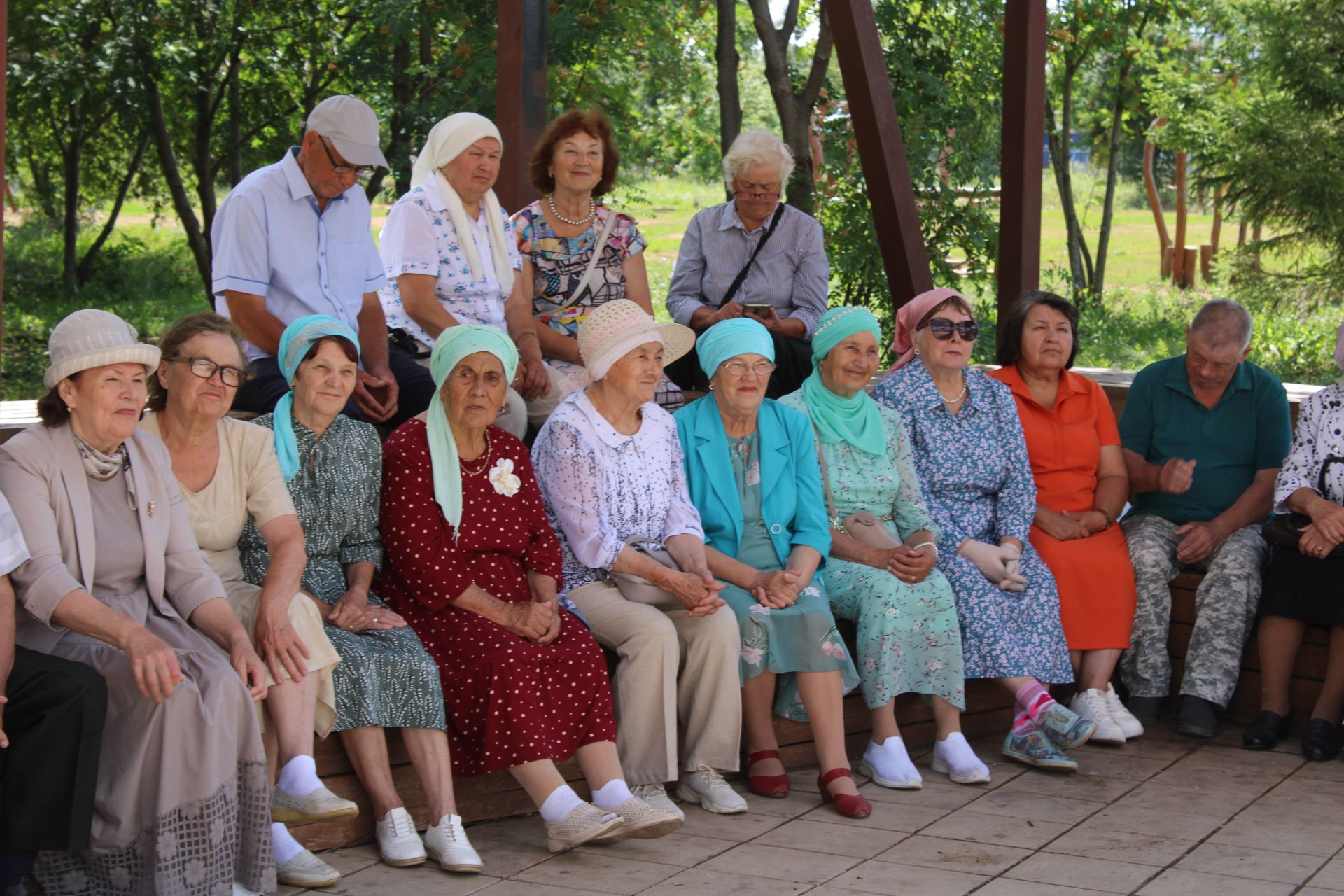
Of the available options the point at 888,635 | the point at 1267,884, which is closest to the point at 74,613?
the point at 888,635

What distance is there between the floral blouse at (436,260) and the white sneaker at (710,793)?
1645mm

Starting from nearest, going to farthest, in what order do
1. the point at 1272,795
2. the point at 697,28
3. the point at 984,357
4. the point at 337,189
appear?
the point at 1272,795, the point at 337,189, the point at 984,357, the point at 697,28

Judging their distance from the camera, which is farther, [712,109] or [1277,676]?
[712,109]

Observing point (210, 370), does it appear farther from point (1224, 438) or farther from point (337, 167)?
point (1224, 438)

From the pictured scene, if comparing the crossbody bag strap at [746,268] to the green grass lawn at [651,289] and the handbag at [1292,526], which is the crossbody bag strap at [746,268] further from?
the green grass lawn at [651,289]

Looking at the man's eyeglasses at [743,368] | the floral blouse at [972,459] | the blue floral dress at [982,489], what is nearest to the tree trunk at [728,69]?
the blue floral dress at [982,489]

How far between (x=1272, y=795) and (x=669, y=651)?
1668 mm

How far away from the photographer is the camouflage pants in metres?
4.64

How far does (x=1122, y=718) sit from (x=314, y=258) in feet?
9.18

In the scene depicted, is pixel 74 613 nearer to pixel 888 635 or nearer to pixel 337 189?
pixel 337 189

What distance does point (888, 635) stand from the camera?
4.19 m

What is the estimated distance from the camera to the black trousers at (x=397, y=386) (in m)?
4.32

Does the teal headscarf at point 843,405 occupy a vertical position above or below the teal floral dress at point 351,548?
above

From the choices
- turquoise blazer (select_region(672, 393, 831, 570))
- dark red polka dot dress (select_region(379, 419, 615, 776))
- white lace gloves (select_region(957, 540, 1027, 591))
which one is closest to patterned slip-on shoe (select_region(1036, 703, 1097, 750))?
white lace gloves (select_region(957, 540, 1027, 591))
